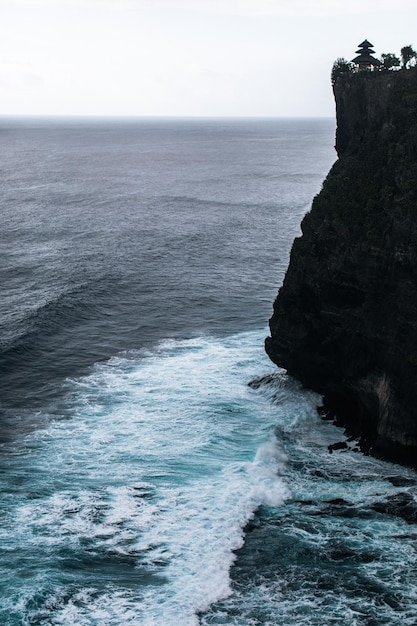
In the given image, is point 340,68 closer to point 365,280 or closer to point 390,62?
point 390,62

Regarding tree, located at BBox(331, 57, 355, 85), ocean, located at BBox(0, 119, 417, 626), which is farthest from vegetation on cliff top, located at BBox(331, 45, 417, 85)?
ocean, located at BBox(0, 119, 417, 626)

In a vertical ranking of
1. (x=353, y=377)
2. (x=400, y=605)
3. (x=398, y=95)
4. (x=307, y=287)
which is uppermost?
(x=398, y=95)

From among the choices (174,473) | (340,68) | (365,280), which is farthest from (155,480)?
(340,68)

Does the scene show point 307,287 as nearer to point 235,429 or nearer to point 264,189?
point 235,429

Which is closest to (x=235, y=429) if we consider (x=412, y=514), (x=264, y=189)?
(x=412, y=514)

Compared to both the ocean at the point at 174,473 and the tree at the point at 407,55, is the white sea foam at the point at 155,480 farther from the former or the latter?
the tree at the point at 407,55

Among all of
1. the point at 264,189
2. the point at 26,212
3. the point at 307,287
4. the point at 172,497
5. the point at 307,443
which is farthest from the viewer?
the point at 264,189
